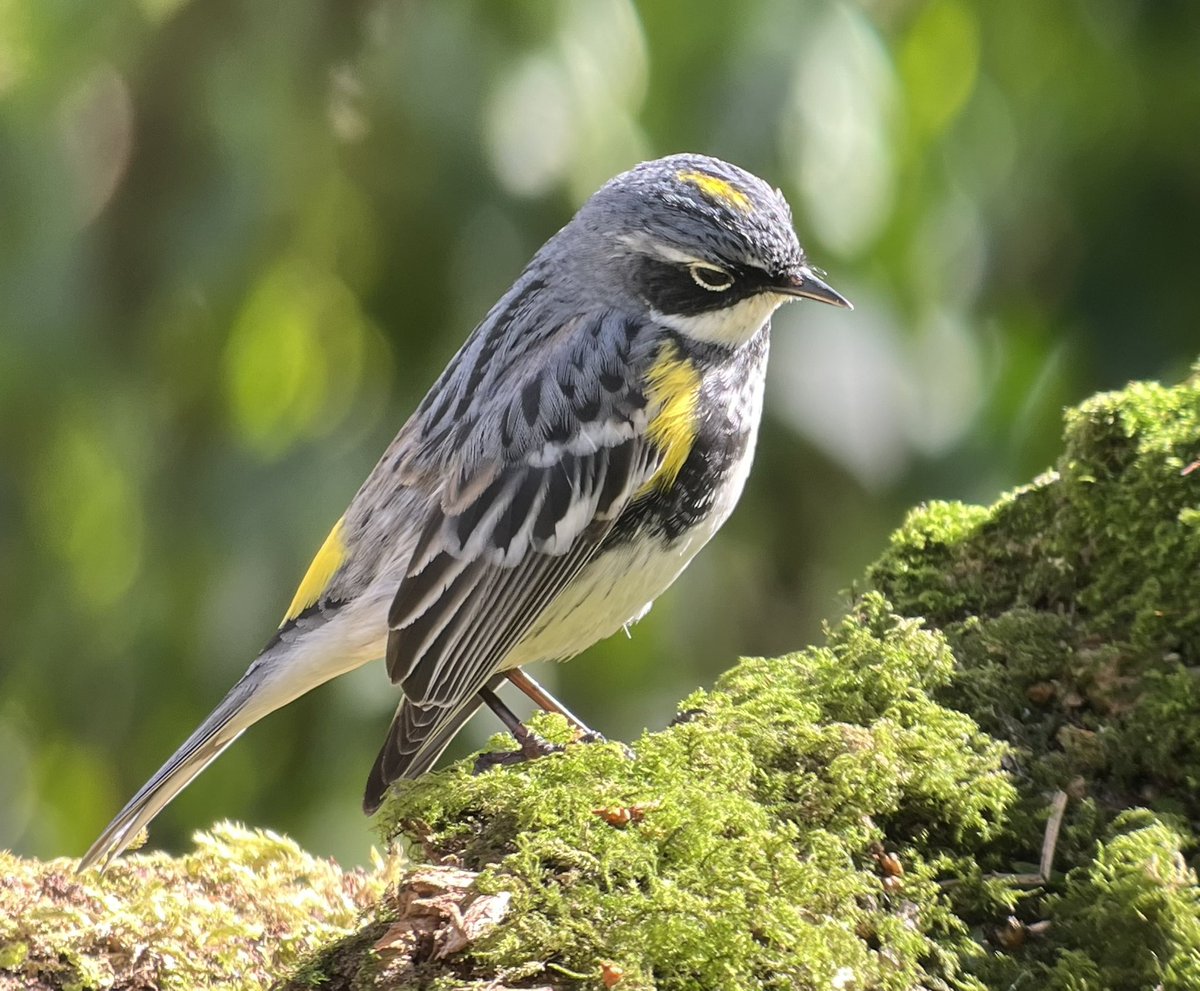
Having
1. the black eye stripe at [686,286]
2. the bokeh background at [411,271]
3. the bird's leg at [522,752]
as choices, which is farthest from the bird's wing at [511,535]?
the bokeh background at [411,271]

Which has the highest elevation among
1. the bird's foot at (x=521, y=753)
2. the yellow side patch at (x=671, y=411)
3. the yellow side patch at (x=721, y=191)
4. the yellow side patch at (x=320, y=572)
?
the yellow side patch at (x=721, y=191)

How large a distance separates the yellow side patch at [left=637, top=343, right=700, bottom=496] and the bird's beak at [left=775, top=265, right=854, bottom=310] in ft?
1.23

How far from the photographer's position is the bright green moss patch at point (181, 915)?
2887 mm

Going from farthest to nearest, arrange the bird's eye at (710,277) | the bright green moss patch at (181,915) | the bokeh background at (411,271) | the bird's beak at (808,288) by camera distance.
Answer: the bokeh background at (411,271), the bird's eye at (710,277), the bird's beak at (808,288), the bright green moss patch at (181,915)

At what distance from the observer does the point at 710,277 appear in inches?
169

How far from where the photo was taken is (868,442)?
4773 mm

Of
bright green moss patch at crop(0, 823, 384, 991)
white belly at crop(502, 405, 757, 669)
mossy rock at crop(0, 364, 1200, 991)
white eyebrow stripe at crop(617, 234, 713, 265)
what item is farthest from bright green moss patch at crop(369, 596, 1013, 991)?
white eyebrow stripe at crop(617, 234, 713, 265)

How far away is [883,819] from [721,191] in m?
2.21

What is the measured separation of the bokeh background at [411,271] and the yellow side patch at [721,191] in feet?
0.84

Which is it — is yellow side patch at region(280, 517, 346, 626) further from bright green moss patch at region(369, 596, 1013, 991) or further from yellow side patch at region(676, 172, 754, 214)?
yellow side patch at region(676, 172, 754, 214)

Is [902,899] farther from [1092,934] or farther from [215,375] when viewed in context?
[215,375]

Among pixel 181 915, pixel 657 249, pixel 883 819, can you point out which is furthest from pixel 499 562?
pixel 883 819

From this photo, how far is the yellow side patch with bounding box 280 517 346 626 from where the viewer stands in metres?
4.30

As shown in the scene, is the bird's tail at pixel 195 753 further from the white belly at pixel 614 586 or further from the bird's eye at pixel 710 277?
the bird's eye at pixel 710 277
